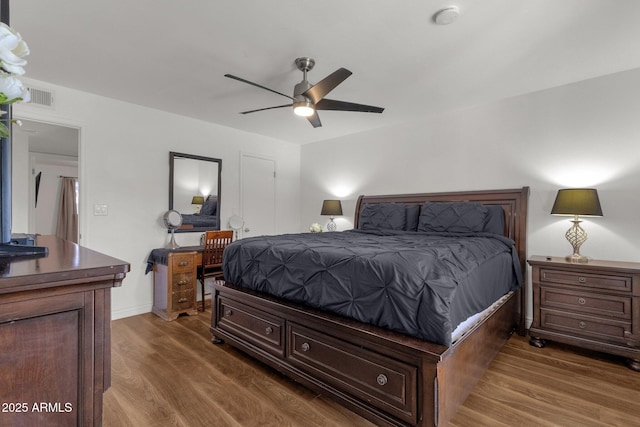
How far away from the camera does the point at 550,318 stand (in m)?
2.70

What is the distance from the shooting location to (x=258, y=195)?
4941 mm

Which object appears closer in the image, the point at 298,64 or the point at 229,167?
the point at 298,64

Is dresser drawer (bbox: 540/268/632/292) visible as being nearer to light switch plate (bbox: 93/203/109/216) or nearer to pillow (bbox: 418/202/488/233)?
pillow (bbox: 418/202/488/233)

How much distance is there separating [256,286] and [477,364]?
1.63m

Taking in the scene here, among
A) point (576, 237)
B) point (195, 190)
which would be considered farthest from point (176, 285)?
point (576, 237)

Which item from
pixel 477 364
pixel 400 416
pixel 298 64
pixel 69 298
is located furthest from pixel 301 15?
pixel 477 364

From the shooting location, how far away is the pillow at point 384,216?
382 cm

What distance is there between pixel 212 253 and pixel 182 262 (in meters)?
0.36

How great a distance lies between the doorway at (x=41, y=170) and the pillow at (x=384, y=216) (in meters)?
4.15

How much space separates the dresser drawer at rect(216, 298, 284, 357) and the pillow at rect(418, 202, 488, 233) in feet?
6.79

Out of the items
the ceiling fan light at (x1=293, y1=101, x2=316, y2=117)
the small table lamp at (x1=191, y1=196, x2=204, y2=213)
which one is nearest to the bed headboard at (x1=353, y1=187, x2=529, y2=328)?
the ceiling fan light at (x1=293, y1=101, x2=316, y2=117)

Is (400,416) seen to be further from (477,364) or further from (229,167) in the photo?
(229,167)

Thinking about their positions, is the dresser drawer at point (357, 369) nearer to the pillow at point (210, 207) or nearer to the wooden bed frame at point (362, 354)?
the wooden bed frame at point (362, 354)

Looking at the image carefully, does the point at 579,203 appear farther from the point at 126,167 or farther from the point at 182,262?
the point at 126,167
